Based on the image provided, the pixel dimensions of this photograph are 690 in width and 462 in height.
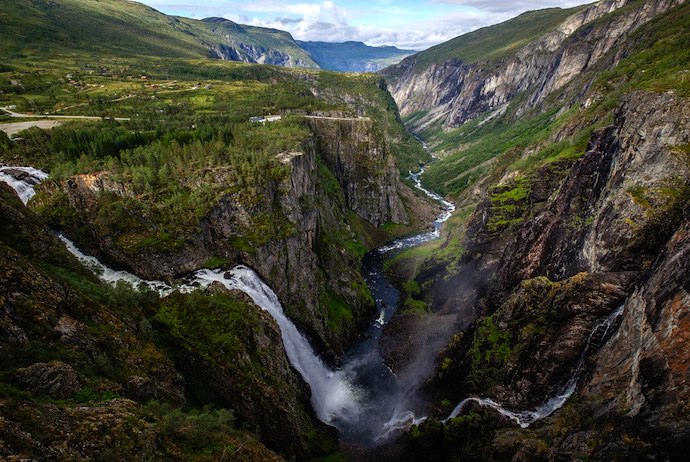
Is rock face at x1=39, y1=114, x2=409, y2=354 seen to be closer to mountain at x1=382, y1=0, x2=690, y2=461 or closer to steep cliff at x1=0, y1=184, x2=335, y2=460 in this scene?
steep cliff at x1=0, y1=184, x2=335, y2=460

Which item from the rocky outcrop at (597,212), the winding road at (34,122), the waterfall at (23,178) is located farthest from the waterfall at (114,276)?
the rocky outcrop at (597,212)

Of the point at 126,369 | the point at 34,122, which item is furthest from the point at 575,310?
the point at 34,122

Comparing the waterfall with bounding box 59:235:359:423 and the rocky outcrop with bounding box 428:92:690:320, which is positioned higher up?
the rocky outcrop with bounding box 428:92:690:320

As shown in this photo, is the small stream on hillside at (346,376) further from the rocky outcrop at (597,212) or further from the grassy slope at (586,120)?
the grassy slope at (586,120)

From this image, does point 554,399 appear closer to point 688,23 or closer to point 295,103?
point 295,103

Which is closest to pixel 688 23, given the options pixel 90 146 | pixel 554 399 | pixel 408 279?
pixel 408 279

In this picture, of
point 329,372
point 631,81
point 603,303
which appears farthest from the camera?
point 631,81

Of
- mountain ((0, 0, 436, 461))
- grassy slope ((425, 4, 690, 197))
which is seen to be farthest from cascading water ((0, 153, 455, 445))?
grassy slope ((425, 4, 690, 197))

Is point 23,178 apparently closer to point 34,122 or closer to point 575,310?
point 34,122
